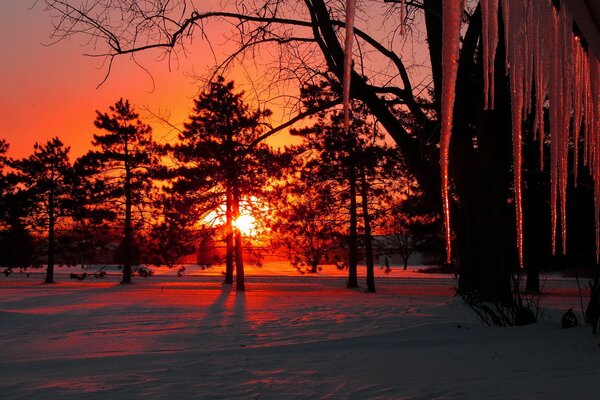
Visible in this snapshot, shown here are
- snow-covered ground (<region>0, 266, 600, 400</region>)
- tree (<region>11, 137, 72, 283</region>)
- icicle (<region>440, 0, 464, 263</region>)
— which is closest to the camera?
icicle (<region>440, 0, 464, 263</region>)

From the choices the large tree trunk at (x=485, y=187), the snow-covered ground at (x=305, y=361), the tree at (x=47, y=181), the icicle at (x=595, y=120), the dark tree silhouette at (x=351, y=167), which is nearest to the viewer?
the icicle at (x=595, y=120)

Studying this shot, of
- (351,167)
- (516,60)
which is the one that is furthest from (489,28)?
(351,167)

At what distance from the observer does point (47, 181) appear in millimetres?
36906

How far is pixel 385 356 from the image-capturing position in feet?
22.3

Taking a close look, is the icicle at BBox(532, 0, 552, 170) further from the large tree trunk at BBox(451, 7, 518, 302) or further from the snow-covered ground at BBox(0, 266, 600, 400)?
the large tree trunk at BBox(451, 7, 518, 302)

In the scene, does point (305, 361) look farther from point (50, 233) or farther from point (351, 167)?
point (50, 233)

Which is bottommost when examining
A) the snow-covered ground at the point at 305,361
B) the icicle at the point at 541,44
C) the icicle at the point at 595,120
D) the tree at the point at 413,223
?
the snow-covered ground at the point at 305,361

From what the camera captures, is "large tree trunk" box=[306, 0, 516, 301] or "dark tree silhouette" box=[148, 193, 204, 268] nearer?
"large tree trunk" box=[306, 0, 516, 301]

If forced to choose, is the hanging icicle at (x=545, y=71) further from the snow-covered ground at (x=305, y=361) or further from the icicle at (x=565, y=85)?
the snow-covered ground at (x=305, y=361)

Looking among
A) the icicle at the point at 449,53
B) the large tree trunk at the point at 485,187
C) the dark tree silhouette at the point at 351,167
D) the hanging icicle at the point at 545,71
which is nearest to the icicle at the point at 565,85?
the hanging icicle at the point at 545,71

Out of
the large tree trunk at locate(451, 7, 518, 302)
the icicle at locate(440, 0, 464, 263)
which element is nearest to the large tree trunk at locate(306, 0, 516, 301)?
the large tree trunk at locate(451, 7, 518, 302)

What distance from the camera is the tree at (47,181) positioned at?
37062 millimetres

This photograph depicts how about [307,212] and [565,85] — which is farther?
→ [307,212]

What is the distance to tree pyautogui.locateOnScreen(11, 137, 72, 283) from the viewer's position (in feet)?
122
